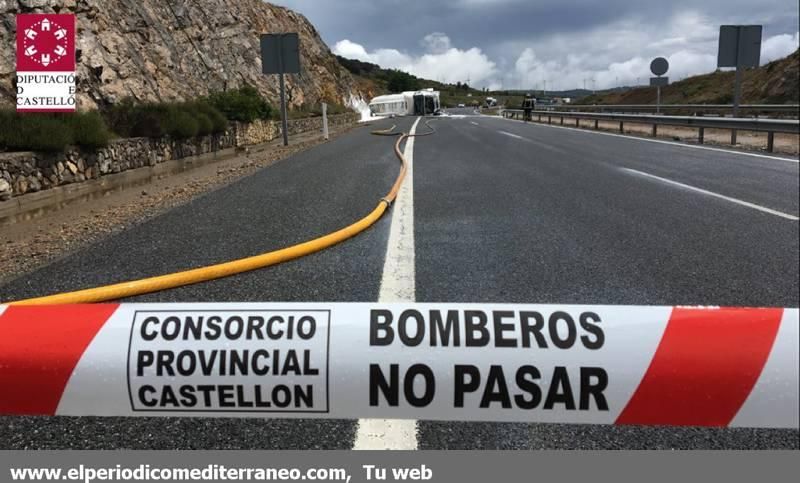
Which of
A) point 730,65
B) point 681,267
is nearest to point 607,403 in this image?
point 681,267

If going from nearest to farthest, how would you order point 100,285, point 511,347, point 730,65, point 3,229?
point 511,347, point 100,285, point 3,229, point 730,65

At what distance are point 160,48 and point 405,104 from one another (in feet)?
141

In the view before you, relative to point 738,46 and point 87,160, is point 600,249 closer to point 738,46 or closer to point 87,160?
point 87,160

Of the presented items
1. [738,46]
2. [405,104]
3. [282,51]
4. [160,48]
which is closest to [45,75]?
[282,51]

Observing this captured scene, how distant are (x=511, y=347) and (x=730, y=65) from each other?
23240 millimetres

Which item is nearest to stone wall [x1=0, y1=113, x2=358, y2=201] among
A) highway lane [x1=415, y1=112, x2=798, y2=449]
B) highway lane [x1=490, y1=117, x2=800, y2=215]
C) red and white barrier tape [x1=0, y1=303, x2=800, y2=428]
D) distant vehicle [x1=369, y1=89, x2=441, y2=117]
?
highway lane [x1=415, y1=112, x2=798, y2=449]

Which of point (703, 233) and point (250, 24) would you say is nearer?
point (703, 233)

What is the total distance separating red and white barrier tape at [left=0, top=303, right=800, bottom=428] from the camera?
1.35 metres

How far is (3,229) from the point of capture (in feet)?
22.5

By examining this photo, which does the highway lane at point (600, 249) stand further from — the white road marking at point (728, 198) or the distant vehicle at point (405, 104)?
the distant vehicle at point (405, 104)

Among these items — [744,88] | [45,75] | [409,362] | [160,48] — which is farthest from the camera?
[744,88]

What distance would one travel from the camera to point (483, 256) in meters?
4.64

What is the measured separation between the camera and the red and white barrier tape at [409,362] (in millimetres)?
1348
